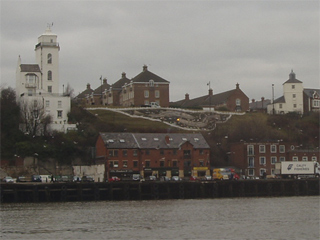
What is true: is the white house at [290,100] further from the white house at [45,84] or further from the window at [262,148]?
the white house at [45,84]

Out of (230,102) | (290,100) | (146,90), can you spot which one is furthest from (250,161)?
(290,100)

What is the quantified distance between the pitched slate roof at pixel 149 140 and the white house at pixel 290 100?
4472 cm

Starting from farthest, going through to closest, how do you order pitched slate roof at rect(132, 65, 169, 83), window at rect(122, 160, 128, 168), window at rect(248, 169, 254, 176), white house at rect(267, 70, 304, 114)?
1. white house at rect(267, 70, 304, 114)
2. pitched slate roof at rect(132, 65, 169, 83)
3. window at rect(248, 169, 254, 176)
4. window at rect(122, 160, 128, 168)

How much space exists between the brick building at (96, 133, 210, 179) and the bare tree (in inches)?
363

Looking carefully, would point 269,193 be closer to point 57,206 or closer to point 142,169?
point 142,169

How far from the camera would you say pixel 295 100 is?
148625 millimetres

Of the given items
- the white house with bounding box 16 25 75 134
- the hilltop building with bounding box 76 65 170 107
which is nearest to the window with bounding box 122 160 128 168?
the white house with bounding box 16 25 75 134

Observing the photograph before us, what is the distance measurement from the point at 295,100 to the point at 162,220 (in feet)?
310

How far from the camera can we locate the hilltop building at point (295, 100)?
147587mm

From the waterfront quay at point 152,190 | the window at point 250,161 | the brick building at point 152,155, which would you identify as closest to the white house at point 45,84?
the brick building at point 152,155

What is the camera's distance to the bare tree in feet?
343

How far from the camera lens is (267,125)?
422ft

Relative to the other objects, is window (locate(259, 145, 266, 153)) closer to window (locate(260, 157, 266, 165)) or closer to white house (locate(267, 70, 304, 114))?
window (locate(260, 157, 266, 165))

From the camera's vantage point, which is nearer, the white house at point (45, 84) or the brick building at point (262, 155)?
the brick building at point (262, 155)
